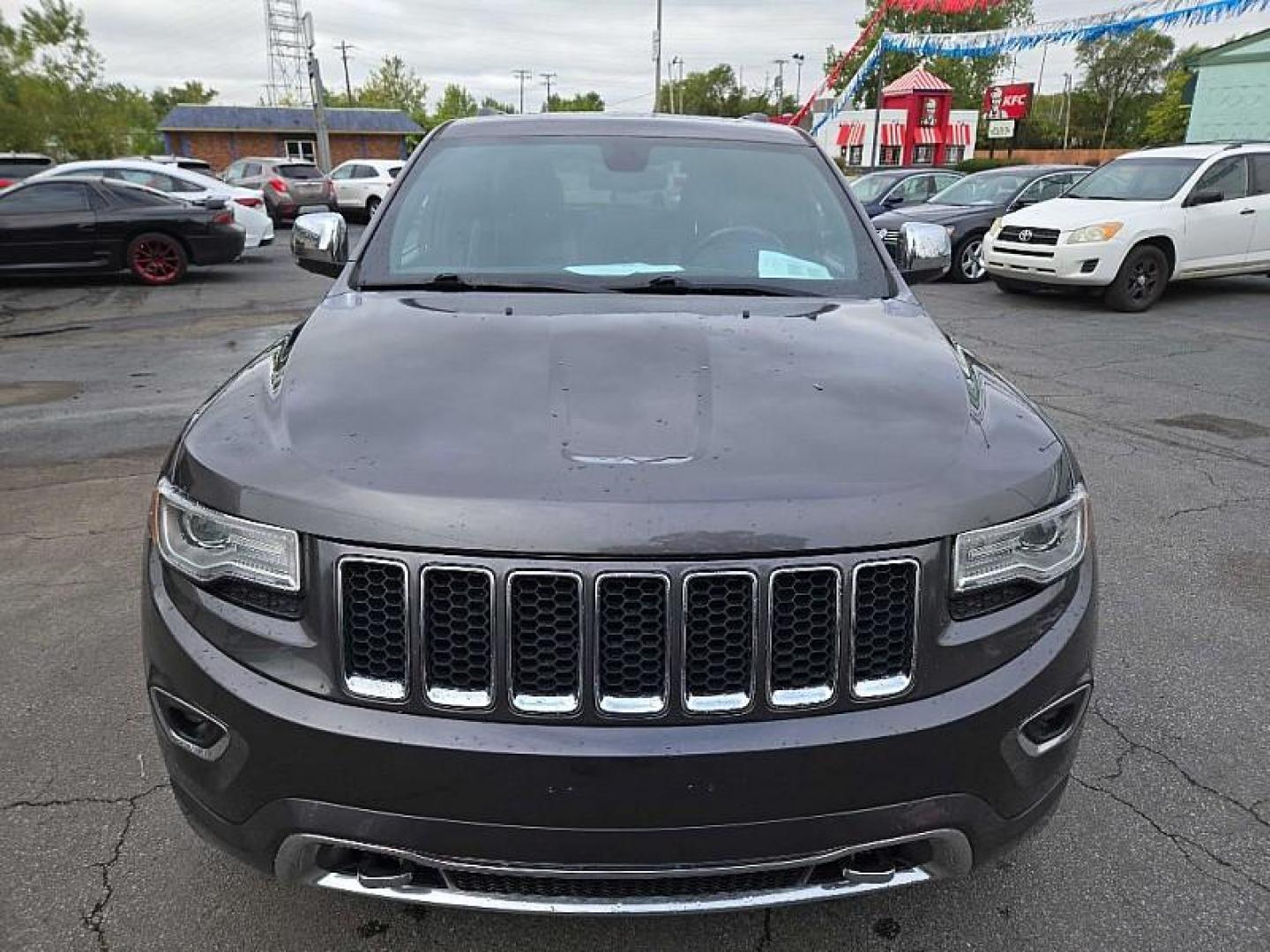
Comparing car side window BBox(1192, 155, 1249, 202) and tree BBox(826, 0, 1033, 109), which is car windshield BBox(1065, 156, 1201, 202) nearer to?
car side window BBox(1192, 155, 1249, 202)

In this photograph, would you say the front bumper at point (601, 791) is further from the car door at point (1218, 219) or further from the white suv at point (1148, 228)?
the car door at point (1218, 219)

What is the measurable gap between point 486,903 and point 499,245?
1.97 meters

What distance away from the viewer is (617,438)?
177 cm

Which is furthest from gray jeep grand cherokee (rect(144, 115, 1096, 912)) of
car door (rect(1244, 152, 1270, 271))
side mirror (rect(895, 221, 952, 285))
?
car door (rect(1244, 152, 1270, 271))

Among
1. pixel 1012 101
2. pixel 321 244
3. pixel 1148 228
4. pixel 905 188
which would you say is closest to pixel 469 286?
pixel 321 244

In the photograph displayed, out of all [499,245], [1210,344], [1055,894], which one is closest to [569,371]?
[499,245]

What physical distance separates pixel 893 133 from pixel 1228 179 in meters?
31.7

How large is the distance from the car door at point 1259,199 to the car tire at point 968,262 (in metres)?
3.32

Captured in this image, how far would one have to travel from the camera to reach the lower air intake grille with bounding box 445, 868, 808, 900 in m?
1.70

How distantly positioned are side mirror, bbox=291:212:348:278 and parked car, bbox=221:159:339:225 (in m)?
21.4

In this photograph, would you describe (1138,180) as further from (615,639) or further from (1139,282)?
(615,639)

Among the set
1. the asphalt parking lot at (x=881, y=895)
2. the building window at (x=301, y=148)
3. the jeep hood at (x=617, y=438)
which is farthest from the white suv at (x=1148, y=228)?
the building window at (x=301, y=148)

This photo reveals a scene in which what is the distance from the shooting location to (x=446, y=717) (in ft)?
5.30

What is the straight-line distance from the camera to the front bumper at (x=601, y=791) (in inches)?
62.6
